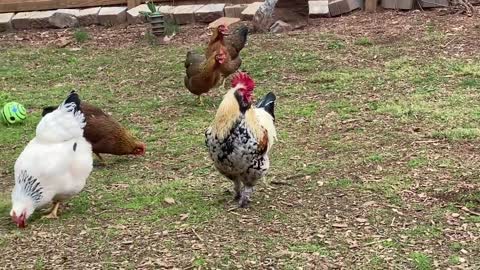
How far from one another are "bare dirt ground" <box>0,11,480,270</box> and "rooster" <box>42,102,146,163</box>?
0.48ft

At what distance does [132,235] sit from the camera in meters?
4.21

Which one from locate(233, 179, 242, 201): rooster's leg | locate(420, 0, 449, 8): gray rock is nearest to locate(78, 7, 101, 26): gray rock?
locate(420, 0, 449, 8): gray rock

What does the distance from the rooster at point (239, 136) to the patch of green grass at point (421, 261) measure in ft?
3.44

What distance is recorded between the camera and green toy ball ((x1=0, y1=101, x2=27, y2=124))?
21.8ft

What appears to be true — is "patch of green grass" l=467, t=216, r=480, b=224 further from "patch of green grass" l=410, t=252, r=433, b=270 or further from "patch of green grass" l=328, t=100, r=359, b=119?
"patch of green grass" l=328, t=100, r=359, b=119

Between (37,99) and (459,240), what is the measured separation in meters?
5.02

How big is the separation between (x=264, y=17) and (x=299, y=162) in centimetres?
443

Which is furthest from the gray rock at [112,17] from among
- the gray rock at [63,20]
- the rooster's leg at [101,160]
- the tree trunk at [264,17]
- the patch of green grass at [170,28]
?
the rooster's leg at [101,160]

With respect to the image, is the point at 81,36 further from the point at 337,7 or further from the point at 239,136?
the point at 239,136

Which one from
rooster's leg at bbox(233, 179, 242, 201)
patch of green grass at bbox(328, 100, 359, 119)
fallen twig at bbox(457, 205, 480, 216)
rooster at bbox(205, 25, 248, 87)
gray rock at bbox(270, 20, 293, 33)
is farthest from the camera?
gray rock at bbox(270, 20, 293, 33)

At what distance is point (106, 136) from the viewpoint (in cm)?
545

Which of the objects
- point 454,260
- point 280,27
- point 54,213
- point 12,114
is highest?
point 280,27

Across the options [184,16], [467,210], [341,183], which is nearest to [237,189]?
[341,183]

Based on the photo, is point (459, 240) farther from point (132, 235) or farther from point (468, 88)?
point (468, 88)
